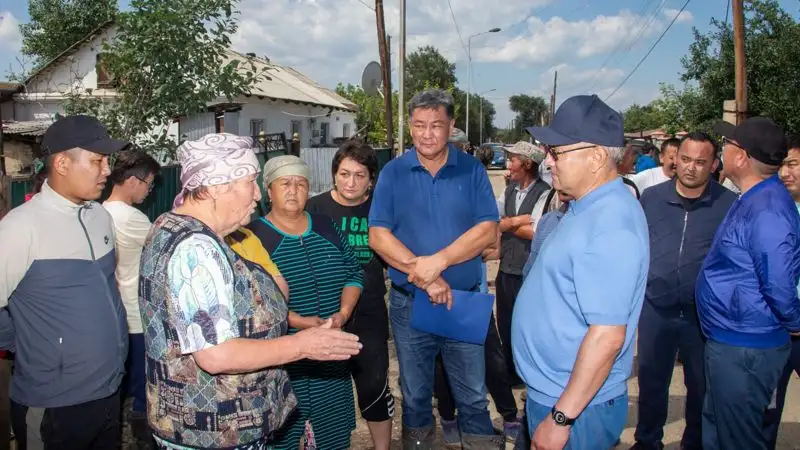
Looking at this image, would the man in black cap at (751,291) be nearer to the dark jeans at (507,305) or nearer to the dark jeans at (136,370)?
the dark jeans at (507,305)

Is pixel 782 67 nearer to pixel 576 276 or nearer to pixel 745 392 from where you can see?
pixel 745 392

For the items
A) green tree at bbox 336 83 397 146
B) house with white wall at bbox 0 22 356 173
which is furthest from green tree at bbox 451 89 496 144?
house with white wall at bbox 0 22 356 173

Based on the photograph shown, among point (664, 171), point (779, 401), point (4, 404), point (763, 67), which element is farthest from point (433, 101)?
point (763, 67)

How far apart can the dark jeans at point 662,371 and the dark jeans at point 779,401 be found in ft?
1.53

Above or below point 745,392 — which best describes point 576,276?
above

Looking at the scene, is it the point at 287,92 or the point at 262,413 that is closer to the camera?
the point at 262,413

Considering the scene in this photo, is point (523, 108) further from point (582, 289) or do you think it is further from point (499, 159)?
point (582, 289)

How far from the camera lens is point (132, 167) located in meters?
3.95

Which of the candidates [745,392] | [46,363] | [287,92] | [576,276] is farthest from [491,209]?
[287,92]

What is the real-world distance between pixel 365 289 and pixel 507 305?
1665mm

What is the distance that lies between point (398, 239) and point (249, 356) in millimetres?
1598

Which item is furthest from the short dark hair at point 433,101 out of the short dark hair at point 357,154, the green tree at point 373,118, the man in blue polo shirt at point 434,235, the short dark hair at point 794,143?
the green tree at point 373,118

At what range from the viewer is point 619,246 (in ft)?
7.11

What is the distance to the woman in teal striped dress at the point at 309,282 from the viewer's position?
327 centimetres
